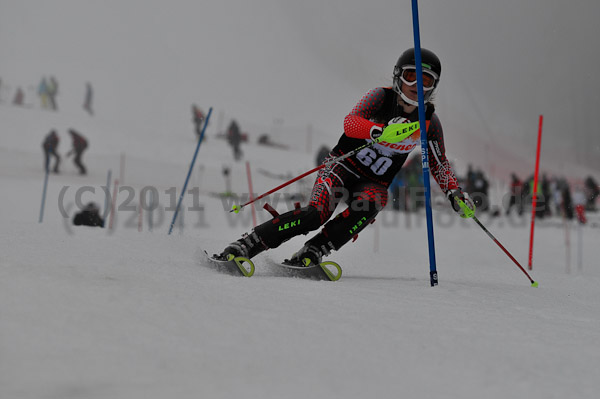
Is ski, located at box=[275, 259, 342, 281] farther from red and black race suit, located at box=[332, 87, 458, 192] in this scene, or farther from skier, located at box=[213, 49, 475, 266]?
red and black race suit, located at box=[332, 87, 458, 192]

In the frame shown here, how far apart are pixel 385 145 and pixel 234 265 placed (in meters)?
1.22

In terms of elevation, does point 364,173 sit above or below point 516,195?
below

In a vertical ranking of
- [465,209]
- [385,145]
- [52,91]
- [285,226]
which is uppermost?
[52,91]

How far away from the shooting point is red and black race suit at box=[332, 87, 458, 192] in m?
3.21

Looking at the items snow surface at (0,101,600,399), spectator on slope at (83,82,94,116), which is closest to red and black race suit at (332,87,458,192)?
snow surface at (0,101,600,399)

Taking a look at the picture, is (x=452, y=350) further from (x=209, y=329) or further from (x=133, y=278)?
(x=133, y=278)

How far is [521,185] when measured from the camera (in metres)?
15.2

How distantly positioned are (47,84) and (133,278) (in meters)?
21.5

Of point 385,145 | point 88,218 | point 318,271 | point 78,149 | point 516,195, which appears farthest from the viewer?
point 516,195

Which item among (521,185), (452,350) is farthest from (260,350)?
(521,185)

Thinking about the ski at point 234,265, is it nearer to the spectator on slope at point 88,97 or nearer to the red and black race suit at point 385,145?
the red and black race suit at point 385,145

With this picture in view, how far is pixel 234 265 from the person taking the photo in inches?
109

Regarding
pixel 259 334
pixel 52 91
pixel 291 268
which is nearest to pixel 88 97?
pixel 52 91

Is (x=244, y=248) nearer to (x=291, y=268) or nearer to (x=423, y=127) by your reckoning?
(x=291, y=268)
